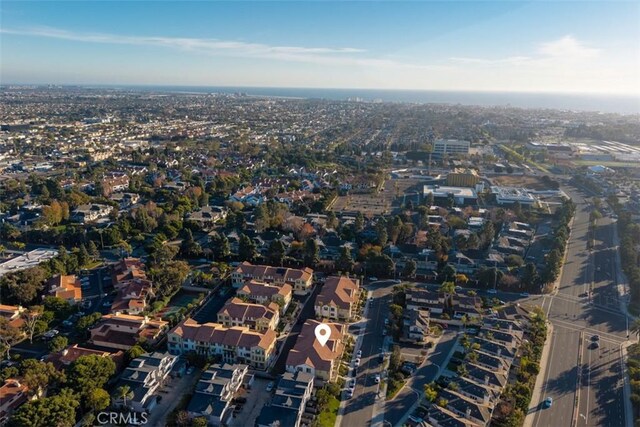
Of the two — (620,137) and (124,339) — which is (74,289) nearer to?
(124,339)

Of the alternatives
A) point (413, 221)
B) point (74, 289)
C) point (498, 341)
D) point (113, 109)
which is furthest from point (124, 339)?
point (113, 109)

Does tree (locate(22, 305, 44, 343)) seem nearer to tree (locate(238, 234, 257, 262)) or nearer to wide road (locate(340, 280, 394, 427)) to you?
tree (locate(238, 234, 257, 262))

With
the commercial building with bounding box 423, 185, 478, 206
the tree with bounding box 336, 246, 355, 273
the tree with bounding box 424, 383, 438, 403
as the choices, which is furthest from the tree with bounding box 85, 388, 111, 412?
the commercial building with bounding box 423, 185, 478, 206

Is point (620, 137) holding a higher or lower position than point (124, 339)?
higher

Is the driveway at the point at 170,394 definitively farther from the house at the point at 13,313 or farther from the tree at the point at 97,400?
the house at the point at 13,313

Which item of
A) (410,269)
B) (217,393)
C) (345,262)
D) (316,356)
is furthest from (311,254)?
(217,393)

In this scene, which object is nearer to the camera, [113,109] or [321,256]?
[321,256]

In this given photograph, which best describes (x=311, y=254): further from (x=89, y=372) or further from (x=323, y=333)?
(x=89, y=372)
